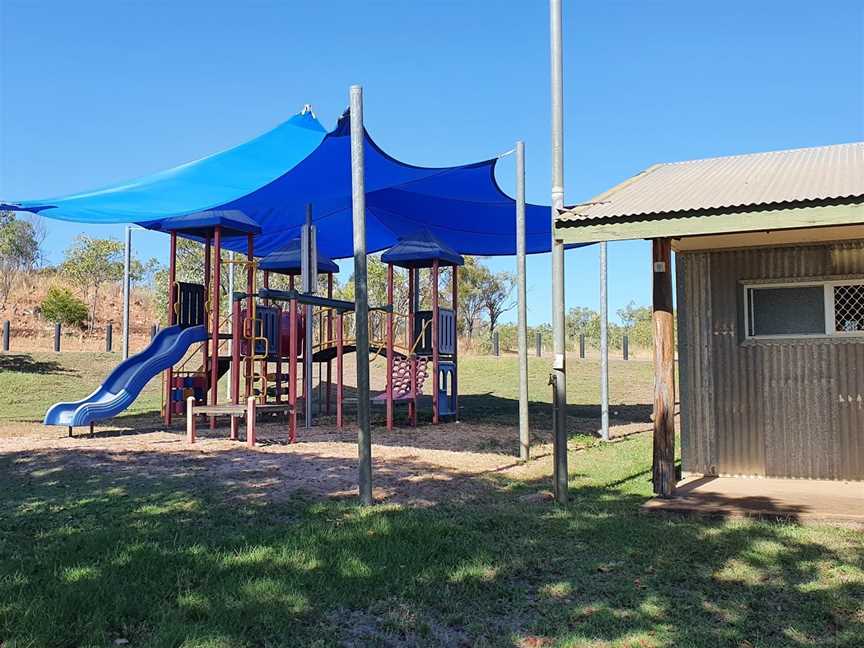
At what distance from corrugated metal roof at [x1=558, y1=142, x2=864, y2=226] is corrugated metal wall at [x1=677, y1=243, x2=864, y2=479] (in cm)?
81

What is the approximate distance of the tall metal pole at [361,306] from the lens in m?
6.34

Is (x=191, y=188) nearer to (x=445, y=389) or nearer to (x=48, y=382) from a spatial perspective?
(x=445, y=389)

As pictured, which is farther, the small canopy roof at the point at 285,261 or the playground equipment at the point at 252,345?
the small canopy roof at the point at 285,261

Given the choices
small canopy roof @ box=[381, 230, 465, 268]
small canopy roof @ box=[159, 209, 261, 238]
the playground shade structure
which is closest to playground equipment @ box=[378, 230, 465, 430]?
small canopy roof @ box=[381, 230, 465, 268]

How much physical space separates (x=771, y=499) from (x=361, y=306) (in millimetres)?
3926

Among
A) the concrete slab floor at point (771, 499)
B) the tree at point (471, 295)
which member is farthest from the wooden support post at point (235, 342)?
the tree at point (471, 295)

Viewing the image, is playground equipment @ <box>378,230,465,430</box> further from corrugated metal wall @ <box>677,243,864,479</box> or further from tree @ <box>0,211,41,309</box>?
tree @ <box>0,211,41,309</box>

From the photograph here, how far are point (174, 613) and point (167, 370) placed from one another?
32.2 ft

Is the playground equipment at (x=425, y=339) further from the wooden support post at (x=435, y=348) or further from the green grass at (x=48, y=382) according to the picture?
the green grass at (x=48, y=382)

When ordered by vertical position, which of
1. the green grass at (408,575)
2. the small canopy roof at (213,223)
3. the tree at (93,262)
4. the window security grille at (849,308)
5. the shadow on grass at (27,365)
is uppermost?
the tree at (93,262)

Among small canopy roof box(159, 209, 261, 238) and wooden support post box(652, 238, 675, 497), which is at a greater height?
small canopy roof box(159, 209, 261, 238)

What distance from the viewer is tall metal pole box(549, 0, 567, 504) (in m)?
6.72

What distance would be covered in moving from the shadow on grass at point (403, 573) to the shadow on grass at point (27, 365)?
17.9 metres

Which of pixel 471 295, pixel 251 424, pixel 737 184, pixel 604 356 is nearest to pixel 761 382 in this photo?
pixel 737 184
